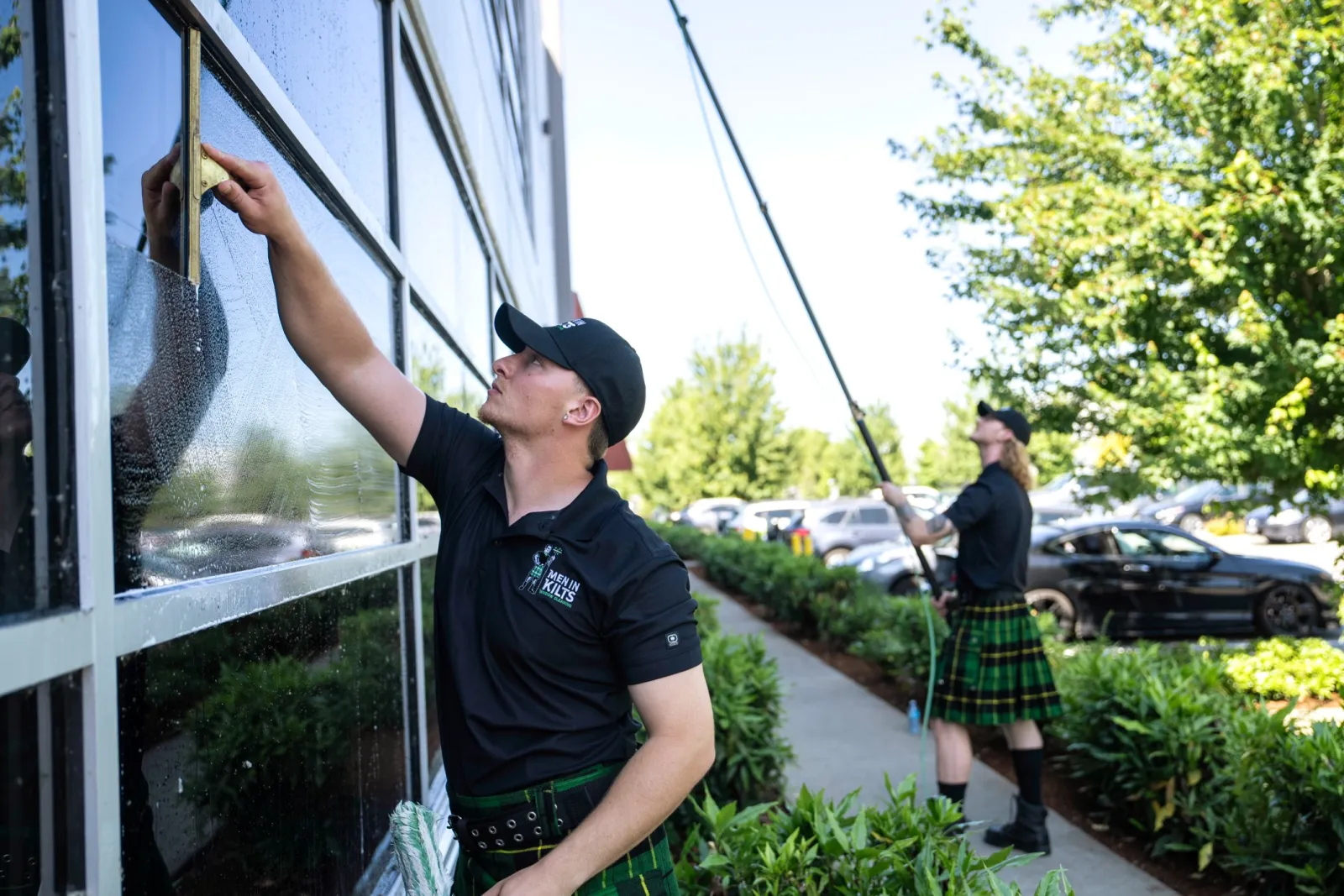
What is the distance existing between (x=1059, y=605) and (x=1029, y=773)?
6.56m

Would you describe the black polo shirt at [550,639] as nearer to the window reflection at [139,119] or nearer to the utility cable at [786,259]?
the window reflection at [139,119]

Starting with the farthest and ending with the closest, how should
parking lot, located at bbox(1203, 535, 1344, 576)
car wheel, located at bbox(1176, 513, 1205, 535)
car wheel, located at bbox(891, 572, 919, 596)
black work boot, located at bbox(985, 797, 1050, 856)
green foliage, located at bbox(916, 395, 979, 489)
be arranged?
1. green foliage, located at bbox(916, 395, 979, 489)
2. car wheel, located at bbox(1176, 513, 1205, 535)
3. parking lot, located at bbox(1203, 535, 1344, 576)
4. car wheel, located at bbox(891, 572, 919, 596)
5. black work boot, located at bbox(985, 797, 1050, 856)

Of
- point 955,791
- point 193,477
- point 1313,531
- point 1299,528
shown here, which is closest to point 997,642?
point 955,791

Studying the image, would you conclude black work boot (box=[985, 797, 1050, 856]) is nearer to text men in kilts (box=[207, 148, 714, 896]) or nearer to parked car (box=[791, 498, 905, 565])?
text men in kilts (box=[207, 148, 714, 896])

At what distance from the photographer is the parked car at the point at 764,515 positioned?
2731cm

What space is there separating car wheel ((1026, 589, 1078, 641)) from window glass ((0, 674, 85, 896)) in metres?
A: 10.5

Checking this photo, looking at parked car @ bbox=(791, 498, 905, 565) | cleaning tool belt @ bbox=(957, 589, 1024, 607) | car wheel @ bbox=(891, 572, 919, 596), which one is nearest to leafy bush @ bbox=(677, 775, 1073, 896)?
cleaning tool belt @ bbox=(957, 589, 1024, 607)

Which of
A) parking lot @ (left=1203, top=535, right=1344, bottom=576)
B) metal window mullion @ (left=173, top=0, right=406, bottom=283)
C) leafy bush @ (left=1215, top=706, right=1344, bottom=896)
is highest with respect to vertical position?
metal window mullion @ (left=173, top=0, right=406, bottom=283)

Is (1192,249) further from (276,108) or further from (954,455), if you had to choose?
(954,455)

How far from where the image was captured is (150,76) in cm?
146

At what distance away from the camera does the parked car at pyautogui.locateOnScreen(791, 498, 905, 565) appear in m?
21.8

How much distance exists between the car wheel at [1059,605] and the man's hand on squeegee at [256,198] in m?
10.1

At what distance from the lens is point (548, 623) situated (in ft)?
5.83

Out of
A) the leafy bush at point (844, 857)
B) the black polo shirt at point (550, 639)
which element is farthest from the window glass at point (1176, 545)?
the black polo shirt at point (550, 639)
